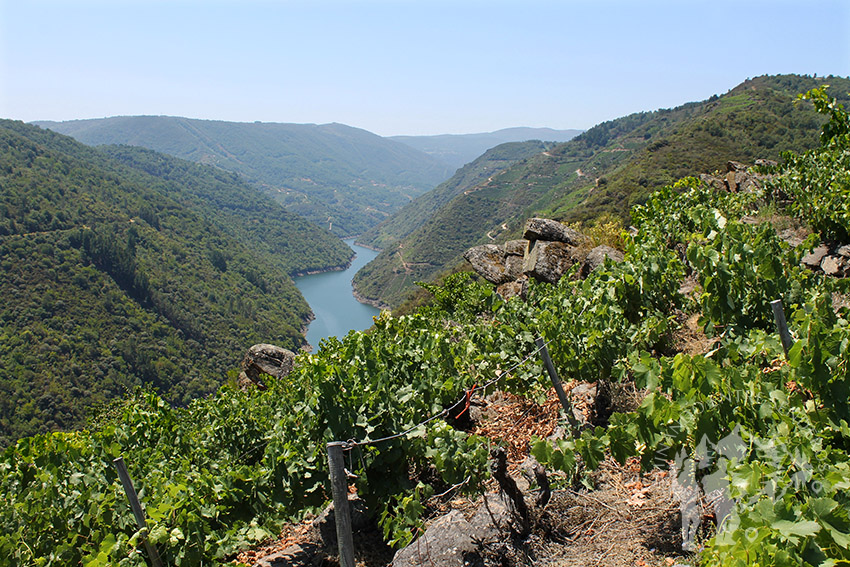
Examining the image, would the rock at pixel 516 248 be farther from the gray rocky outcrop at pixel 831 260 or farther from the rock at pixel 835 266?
the rock at pixel 835 266

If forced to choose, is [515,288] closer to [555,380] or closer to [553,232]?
[553,232]

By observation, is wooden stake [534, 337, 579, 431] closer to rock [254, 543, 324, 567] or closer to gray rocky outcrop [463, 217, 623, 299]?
rock [254, 543, 324, 567]

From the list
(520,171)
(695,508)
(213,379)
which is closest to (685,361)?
(695,508)

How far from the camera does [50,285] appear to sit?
70.7 meters

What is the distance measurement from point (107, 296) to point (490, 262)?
253 feet

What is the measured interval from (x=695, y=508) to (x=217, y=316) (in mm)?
88877

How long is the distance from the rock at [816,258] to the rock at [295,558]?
23.1 feet

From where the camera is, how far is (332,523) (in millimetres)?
4020

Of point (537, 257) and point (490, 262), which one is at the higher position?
point (537, 257)

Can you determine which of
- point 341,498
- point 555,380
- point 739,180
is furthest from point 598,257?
point 341,498

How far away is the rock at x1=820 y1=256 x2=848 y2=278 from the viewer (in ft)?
20.6

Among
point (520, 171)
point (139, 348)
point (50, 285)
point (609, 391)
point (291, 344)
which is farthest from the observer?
point (520, 171)

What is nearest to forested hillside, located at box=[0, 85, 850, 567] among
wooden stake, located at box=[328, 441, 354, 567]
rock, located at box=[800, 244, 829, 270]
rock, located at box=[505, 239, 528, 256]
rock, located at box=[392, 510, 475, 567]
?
rock, located at box=[392, 510, 475, 567]

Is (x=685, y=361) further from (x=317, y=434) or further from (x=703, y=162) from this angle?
(x=703, y=162)
